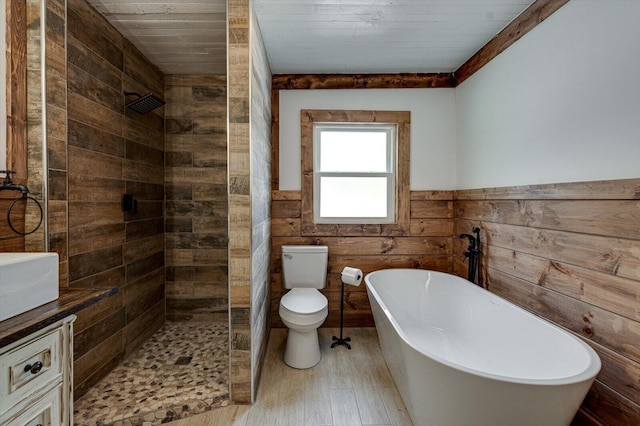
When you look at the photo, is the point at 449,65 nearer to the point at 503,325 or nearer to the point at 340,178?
the point at 340,178

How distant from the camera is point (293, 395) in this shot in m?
1.92

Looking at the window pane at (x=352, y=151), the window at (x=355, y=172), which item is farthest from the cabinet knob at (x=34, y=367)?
the window pane at (x=352, y=151)

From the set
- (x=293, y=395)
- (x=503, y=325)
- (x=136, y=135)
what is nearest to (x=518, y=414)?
(x=503, y=325)

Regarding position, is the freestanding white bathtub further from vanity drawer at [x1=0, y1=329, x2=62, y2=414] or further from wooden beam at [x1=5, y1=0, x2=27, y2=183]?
wooden beam at [x1=5, y1=0, x2=27, y2=183]

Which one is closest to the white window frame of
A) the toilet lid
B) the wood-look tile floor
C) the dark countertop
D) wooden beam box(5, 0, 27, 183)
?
the toilet lid

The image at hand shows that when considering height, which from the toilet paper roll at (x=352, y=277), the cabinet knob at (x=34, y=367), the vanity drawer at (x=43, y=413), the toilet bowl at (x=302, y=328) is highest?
the cabinet knob at (x=34, y=367)

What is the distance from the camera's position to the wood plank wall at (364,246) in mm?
2854

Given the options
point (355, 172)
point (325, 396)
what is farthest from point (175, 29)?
point (325, 396)

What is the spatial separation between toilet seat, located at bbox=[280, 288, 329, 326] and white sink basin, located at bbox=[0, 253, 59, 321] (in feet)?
4.59

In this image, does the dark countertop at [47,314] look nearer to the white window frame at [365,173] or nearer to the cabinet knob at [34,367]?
the cabinet knob at [34,367]

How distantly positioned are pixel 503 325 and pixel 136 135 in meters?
3.08

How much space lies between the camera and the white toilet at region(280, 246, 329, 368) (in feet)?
7.20

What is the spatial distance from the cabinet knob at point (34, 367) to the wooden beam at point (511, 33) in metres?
2.89

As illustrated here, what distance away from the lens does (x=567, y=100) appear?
161cm
